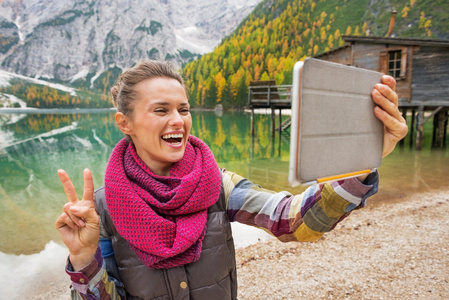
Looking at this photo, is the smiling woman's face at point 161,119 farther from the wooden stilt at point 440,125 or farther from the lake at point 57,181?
the wooden stilt at point 440,125

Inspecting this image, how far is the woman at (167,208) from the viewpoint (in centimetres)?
134

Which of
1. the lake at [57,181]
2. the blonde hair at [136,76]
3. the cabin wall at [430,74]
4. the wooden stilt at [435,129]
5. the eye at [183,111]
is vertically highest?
the cabin wall at [430,74]

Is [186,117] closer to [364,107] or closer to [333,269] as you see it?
[364,107]

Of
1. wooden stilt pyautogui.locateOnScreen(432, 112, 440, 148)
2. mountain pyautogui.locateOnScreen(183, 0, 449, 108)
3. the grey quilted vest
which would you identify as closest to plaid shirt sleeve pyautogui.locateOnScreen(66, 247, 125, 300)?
the grey quilted vest

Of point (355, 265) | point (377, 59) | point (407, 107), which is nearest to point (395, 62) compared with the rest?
point (377, 59)

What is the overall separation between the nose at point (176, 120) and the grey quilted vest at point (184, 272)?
52cm

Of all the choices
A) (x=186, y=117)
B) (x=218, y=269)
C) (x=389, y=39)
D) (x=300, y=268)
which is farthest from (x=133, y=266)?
(x=389, y=39)

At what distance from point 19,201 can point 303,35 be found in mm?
116787

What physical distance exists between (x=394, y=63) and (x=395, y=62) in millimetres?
71

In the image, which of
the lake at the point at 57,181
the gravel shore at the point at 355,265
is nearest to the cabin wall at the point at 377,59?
the lake at the point at 57,181

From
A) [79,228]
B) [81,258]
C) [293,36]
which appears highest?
[293,36]

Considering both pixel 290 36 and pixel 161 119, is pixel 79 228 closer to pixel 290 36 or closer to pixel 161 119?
pixel 161 119

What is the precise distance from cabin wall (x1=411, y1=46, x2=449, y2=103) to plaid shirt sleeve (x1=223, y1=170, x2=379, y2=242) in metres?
18.2

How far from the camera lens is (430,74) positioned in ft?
51.3
